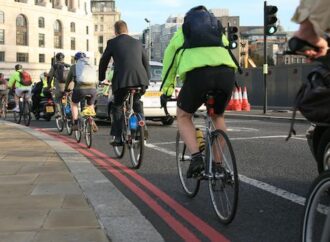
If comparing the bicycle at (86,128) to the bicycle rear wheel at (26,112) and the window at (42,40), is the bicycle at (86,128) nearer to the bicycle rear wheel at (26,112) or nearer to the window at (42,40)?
the bicycle rear wheel at (26,112)

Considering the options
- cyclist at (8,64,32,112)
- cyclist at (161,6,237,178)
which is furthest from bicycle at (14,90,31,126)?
cyclist at (161,6,237,178)

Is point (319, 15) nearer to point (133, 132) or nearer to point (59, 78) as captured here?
point (133, 132)

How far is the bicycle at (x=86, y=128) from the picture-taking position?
9.48 meters

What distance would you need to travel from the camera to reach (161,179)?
21.1 feet

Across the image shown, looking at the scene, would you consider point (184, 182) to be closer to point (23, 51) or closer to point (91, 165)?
point (91, 165)

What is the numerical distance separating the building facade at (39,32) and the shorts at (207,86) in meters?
102

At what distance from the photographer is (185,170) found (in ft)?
18.0

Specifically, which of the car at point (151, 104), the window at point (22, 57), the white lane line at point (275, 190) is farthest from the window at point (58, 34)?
the white lane line at point (275, 190)

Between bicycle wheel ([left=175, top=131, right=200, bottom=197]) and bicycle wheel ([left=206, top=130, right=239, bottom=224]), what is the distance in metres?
0.63

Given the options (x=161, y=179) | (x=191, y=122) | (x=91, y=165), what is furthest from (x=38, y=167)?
(x=191, y=122)

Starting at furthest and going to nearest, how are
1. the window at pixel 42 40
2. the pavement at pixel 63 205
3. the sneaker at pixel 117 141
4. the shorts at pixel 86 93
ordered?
the window at pixel 42 40
the shorts at pixel 86 93
the sneaker at pixel 117 141
the pavement at pixel 63 205

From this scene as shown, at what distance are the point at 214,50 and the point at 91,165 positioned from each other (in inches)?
128

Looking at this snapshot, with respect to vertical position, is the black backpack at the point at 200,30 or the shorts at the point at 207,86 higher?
the black backpack at the point at 200,30

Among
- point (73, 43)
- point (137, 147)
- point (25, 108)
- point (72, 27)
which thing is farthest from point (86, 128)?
point (72, 27)
